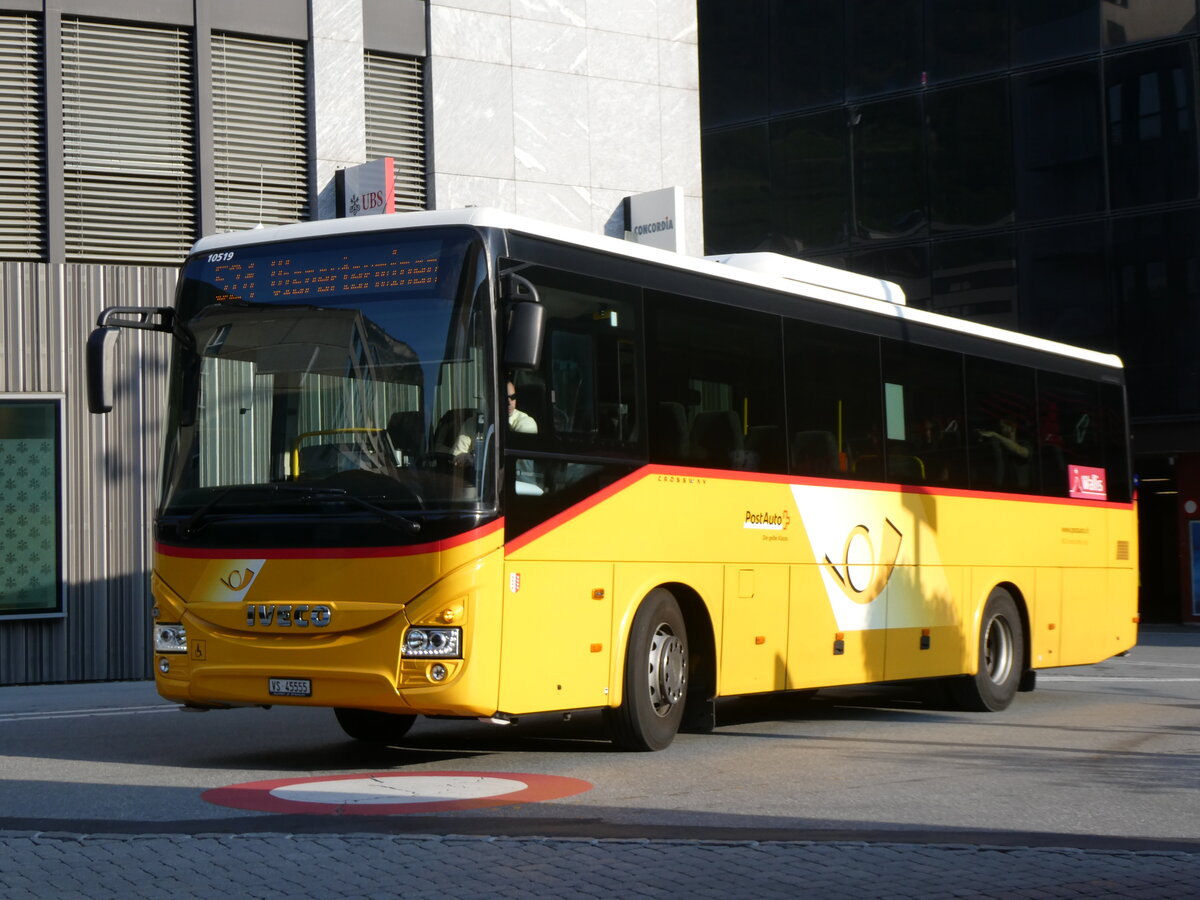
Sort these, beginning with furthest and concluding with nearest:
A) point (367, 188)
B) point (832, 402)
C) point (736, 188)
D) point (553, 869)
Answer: point (736, 188), point (367, 188), point (832, 402), point (553, 869)

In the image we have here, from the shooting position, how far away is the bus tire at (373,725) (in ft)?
39.6

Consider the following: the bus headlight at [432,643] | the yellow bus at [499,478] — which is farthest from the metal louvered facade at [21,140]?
the bus headlight at [432,643]

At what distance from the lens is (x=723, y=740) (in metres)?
12.3

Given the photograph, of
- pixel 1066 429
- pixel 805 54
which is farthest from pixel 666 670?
pixel 805 54

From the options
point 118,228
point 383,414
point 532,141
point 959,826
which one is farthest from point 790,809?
point 532,141

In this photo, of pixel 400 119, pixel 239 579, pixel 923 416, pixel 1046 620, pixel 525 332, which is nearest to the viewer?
pixel 525 332

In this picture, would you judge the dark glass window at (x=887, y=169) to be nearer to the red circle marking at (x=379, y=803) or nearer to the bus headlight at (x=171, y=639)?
the bus headlight at (x=171, y=639)

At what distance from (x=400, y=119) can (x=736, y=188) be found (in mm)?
16667

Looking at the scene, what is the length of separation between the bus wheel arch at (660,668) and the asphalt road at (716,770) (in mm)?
192

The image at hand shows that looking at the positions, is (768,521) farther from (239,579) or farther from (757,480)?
(239,579)

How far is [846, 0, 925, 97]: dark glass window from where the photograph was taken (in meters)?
34.8

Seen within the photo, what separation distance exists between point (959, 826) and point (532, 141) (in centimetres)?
1576

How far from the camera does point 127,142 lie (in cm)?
2011

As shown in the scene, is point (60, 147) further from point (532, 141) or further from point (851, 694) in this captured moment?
point (851, 694)
